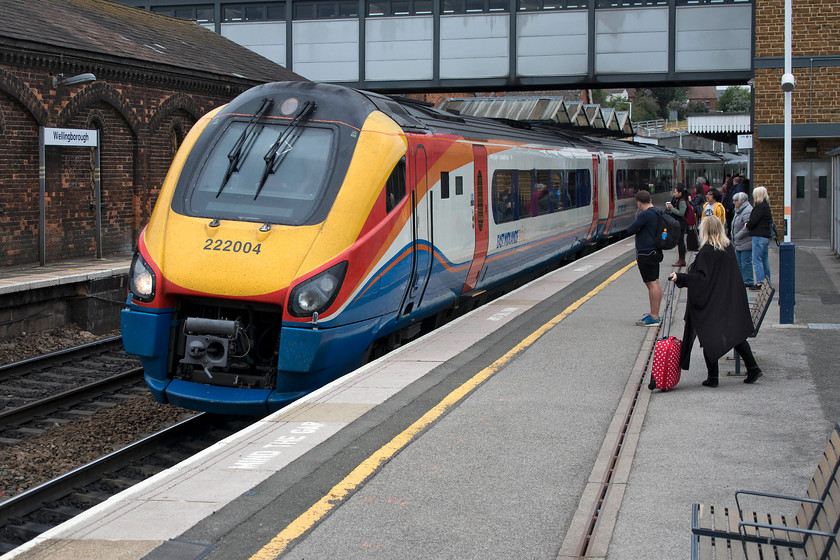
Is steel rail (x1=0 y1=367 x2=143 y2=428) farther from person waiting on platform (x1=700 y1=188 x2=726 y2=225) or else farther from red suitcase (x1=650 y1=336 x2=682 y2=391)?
person waiting on platform (x1=700 y1=188 x2=726 y2=225)

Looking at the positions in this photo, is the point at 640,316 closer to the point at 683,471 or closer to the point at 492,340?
the point at 492,340

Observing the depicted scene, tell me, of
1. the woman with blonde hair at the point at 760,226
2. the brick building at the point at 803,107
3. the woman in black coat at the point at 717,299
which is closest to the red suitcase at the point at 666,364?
the woman in black coat at the point at 717,299

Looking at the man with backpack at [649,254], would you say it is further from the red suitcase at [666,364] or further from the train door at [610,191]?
the train door at [610,191]

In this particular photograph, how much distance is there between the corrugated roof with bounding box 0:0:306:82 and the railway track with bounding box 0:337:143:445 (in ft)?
21.9

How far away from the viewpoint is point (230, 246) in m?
8.43

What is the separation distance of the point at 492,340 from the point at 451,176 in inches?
85.4

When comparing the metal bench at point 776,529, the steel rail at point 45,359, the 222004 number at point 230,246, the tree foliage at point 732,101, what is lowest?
the steel rail at point 45,359

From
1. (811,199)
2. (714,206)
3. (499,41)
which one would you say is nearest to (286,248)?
(714,206)

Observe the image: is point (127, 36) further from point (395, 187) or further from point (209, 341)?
point (209, 341)

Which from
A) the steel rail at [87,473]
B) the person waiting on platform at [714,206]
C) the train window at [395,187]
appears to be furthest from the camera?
the person waiting on platform at [714,206]

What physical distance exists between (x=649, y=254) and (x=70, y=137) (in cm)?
1160

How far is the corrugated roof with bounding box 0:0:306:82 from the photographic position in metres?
18.2

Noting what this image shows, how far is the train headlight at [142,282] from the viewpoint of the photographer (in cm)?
846

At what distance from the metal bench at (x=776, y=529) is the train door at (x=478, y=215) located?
803 centimetres
